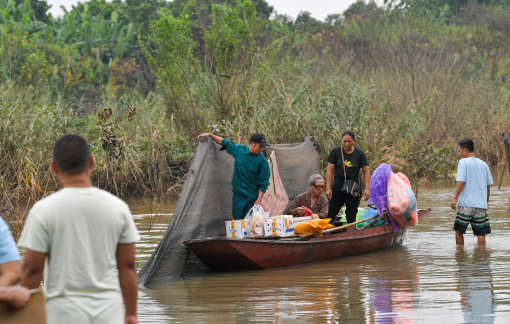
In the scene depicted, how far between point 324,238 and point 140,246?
288 centimetres

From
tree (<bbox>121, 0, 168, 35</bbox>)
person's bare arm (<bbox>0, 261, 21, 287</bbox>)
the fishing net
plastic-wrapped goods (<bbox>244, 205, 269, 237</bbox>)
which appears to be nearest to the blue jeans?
the fishing net

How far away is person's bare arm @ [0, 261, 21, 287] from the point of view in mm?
2590

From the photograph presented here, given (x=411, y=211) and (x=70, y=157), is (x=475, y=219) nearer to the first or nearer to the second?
(x=411, y=211)

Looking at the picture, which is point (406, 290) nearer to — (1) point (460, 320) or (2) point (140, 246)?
(1) point (460, 320)

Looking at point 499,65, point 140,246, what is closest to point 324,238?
point 140,246

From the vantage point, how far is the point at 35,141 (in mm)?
11195

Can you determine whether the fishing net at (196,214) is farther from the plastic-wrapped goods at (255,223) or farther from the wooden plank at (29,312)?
the wooden plank at (29,312)

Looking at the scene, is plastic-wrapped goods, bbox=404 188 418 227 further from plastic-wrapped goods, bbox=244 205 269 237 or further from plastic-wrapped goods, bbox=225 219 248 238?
plastic-wrapped goods, bbox=225 219 248 238

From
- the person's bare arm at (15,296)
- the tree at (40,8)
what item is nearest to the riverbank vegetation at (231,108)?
the person's bare arm at (15,296)

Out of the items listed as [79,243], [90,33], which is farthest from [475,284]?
[90,33]

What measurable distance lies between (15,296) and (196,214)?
5254 mm

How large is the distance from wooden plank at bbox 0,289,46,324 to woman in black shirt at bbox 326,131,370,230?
6613 millimetres

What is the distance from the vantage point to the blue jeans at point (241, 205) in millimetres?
8133

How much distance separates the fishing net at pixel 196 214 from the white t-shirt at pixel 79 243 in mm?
4362
